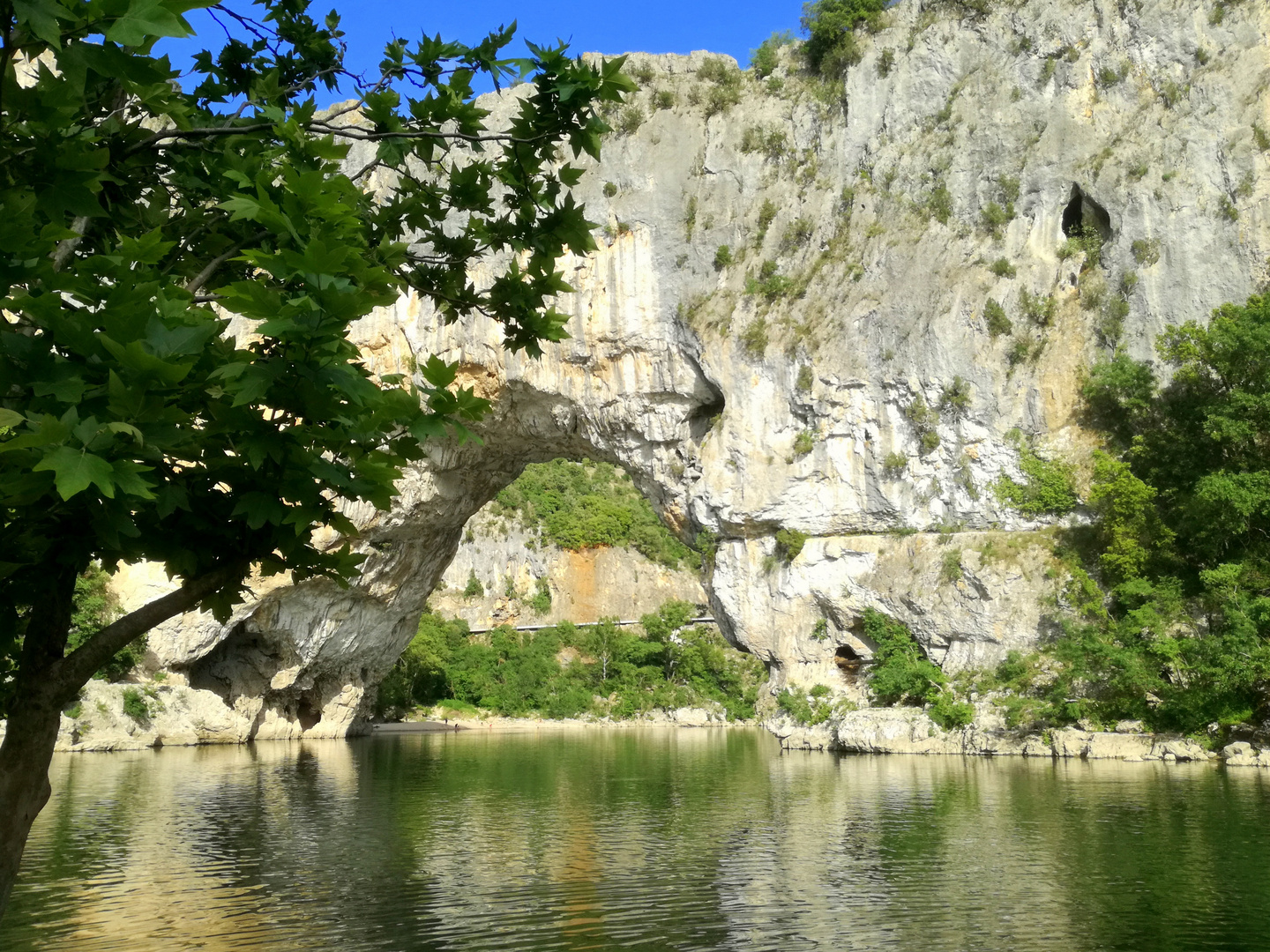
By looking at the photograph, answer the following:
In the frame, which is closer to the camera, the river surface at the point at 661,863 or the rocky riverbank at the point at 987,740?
the river surface at the point at 661,863

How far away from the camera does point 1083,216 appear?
100 ft

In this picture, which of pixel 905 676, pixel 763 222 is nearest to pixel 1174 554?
pixel 905 676

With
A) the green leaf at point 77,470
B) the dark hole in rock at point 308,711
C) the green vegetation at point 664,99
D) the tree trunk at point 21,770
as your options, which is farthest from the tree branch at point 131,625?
the dark hole in rock at point 308,711

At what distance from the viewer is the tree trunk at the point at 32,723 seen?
11.3 feet

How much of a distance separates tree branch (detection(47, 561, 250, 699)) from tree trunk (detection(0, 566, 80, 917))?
1.7 inches

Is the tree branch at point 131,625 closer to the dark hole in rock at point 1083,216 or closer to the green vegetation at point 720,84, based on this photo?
the dark hole in rock at point 1083,216

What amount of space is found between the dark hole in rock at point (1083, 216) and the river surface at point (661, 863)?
16.0m

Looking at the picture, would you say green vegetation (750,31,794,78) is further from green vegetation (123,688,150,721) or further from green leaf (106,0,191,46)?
green leaf (106,0,191,46)

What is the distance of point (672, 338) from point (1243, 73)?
17.0 metres

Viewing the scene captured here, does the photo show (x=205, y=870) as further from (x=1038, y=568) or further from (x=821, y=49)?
(x=821, y=49)

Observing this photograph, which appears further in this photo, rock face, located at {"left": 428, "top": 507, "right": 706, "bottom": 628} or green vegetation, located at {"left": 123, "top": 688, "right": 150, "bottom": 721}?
rock face, located at {"left": 428, "top": 507, "right": 706, "bottom": 628}

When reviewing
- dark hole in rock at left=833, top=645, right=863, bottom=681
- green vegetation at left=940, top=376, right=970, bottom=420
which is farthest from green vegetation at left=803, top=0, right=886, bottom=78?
dark hole in rock at left=833, top=645, right=863, bottom=681

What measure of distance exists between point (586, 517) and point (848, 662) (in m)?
34.0

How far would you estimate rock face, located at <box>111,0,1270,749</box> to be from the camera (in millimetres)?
28875
